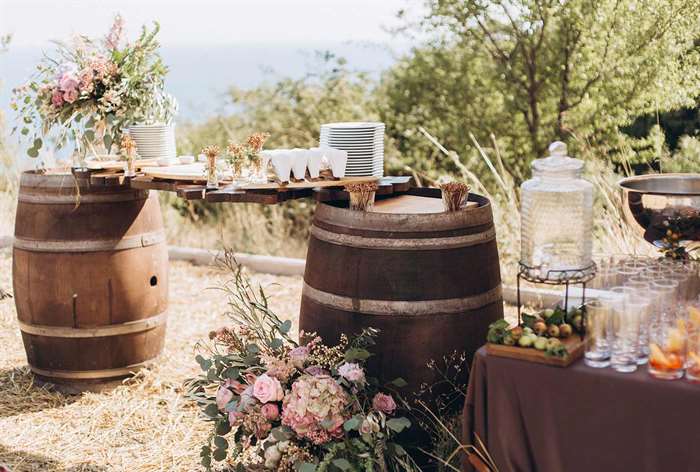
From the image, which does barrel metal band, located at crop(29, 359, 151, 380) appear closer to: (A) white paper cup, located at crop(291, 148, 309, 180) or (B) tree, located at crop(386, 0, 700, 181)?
(A) white paper cup, located at crop(291, 148, 309, 180)

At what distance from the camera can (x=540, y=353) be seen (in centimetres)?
253

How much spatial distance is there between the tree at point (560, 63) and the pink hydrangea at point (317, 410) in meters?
5.77

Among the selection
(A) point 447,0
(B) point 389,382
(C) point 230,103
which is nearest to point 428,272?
(B) point 389,382

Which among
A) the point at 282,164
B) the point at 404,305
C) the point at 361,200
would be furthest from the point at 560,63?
the point at 404,305

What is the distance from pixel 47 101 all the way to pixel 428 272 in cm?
250

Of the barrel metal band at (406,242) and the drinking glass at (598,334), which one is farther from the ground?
the barrel metal band at (406,242)

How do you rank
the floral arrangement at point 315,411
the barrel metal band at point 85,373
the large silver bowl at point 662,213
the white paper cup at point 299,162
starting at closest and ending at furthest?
the large silver bowl at point 662,213
the floral arrangement at point 315,411
the white paper cup at point 299,162
the barrel metal band at point 85,373

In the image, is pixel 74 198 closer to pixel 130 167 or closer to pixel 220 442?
pixel 130 167

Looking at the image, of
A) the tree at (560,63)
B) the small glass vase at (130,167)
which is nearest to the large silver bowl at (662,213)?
the small glass vase at (130,167)

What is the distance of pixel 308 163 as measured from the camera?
3.67 meters

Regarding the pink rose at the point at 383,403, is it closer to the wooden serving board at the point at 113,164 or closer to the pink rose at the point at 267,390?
the pink rose at the point at 267,390

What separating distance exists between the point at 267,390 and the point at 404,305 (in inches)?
23.6

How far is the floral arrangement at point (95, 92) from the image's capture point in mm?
4520

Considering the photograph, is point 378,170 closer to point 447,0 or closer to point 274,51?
point 447,0
